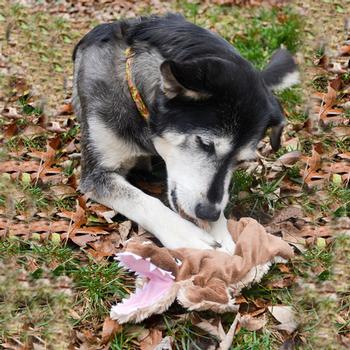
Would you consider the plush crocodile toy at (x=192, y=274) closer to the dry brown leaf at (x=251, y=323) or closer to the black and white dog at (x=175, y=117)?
the dry brown leaf at (x=251, y=323)

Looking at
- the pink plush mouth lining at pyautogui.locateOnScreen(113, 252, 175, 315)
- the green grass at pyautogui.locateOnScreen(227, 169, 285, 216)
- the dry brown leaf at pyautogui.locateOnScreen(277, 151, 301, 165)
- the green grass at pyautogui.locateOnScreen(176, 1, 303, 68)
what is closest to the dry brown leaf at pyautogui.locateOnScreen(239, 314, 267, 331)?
the pink plush mouth lining at pyautogui.locateOnScreen(113, 252, 175, 315)

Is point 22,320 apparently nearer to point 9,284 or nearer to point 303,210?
point 9,284

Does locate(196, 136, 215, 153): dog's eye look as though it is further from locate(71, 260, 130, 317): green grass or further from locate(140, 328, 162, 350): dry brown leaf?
locate(140, 328, 162, 350): dry brown leaf

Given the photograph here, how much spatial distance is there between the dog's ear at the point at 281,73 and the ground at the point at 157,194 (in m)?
0.91

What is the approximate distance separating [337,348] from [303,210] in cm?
165

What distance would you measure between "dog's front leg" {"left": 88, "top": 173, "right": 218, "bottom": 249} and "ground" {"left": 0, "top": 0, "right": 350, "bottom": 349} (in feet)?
0.55

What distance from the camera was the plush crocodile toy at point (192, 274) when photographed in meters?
3.52

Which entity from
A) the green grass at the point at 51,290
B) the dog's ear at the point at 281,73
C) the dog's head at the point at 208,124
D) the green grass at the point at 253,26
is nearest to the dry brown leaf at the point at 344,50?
the green grass at the point at 253,26

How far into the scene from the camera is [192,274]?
371cm

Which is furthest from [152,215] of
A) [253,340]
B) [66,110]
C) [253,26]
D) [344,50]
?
[253,26]

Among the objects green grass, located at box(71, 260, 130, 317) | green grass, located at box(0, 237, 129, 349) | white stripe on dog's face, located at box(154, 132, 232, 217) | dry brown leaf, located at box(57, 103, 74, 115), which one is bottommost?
dry brown leaf, located at box(57, 103, 74, 115)

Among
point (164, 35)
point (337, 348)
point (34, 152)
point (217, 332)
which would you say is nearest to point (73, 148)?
point (34, 152)

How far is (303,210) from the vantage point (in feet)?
16.2

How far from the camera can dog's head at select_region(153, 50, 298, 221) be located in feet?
12.7
